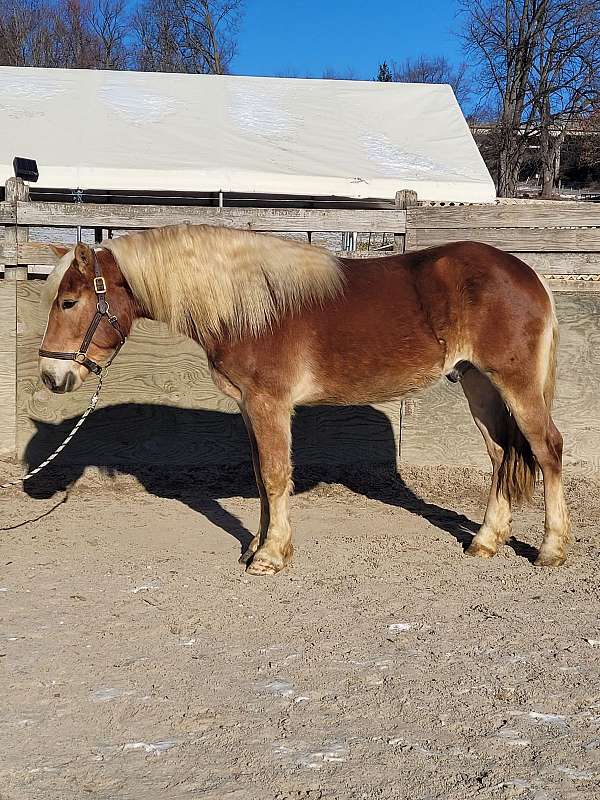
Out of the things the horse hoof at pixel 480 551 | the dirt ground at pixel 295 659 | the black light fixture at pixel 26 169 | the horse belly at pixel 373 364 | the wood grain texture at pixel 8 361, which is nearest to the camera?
the dirt ground at pixel 295 659

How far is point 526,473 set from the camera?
4.67m

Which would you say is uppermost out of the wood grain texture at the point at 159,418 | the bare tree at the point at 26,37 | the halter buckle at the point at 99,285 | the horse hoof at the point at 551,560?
the bare tree at the point at 26,37

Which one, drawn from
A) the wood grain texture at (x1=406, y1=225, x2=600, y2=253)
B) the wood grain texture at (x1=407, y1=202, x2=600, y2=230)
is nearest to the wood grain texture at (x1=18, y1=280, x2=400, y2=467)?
the wood grain texture at (x1=406, y1=225, x2=600, y2=253)

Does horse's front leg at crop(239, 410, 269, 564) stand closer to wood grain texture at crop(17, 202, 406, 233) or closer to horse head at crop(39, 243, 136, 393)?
Result: horse head at crop(39, 243, 136, 393)

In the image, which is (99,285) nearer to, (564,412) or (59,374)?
(59,374)

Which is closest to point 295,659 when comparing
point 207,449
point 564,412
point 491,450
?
point 491,450

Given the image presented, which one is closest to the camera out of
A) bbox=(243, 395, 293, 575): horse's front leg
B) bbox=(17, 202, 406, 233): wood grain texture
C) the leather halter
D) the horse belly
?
the leather halter

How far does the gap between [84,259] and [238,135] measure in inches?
367

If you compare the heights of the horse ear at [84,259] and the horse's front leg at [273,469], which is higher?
the horse ear at [84,259]

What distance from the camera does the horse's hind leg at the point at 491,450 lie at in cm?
472

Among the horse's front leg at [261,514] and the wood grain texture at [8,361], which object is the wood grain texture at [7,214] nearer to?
the wood grain texture at [8,361]

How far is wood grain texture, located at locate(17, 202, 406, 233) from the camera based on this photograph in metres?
6.54

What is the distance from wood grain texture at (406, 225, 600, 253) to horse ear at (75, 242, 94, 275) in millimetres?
3241

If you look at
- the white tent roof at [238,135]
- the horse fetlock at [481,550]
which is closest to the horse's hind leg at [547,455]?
the horse fetlock at [481,550]
